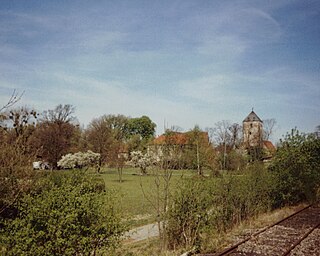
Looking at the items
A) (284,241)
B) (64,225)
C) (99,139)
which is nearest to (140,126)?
(99,139)

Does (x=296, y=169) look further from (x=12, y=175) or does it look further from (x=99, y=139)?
(x=99, y=139)

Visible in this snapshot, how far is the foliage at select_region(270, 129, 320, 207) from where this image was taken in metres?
17.9

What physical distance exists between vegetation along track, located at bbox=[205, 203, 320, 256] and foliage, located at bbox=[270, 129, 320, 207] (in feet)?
10.7

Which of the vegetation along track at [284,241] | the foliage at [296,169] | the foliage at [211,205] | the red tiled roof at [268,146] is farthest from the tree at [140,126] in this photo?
the vegetation along track at [284,241]

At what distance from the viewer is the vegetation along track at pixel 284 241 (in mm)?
9586

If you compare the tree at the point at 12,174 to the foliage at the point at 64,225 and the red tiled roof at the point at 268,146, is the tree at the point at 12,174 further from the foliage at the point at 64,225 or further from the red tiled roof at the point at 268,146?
the red tiled roof at the point at 268,146

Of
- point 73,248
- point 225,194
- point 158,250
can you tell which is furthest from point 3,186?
point 225,194

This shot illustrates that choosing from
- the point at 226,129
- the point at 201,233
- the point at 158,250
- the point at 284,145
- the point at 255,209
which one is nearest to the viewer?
the point at 158,250

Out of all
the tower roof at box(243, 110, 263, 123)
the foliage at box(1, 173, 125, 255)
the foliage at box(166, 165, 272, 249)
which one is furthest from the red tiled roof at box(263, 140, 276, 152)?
the tower roof at box(243, 110, 263, 123)

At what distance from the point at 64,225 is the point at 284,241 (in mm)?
8207

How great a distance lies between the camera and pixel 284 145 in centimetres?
1997

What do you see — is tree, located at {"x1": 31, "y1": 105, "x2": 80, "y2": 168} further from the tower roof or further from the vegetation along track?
the tower roof

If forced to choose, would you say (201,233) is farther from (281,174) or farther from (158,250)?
(281,174)

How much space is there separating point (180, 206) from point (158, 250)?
57.3 inches
